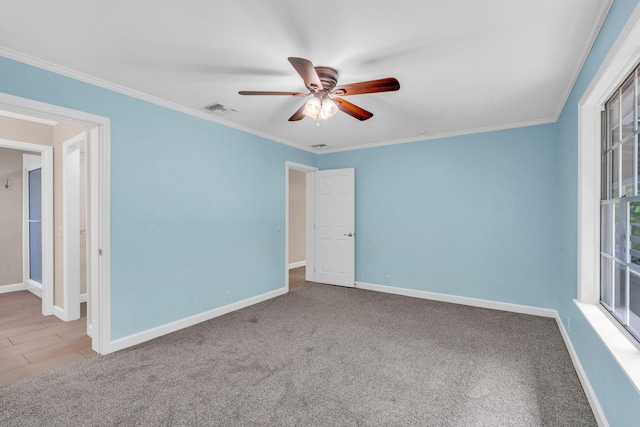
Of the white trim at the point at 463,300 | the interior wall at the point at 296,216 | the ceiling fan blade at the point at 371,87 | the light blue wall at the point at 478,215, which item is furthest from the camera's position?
the interior wall at the point at 296,216

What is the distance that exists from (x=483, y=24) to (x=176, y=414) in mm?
3148

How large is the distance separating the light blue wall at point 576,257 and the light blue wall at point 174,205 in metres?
3.56

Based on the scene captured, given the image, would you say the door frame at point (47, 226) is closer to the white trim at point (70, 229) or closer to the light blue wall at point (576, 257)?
the white trim at point (70, 229)

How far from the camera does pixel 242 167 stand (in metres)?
4.24

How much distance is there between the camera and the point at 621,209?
78.9 inches

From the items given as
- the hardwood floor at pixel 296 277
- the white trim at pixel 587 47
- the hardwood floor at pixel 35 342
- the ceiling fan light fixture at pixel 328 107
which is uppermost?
the white trim at pixel 587 47

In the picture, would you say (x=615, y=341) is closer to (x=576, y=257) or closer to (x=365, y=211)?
(x=576, y=257)

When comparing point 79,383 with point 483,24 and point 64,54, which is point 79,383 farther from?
point 483,24

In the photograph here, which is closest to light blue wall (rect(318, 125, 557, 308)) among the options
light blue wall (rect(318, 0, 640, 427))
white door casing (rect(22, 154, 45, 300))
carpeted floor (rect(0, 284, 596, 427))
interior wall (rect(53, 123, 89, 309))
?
light blue wall (rect(318, 0, 640, 427))

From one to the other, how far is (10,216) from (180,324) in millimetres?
4103

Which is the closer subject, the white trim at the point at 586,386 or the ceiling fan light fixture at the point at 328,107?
the white trim at the point at 586,386

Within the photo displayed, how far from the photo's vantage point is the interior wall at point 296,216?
742cm

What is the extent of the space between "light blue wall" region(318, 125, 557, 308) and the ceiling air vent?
8.06ft

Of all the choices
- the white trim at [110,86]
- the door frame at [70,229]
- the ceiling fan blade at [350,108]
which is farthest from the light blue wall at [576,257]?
the door frame at [70,229]
